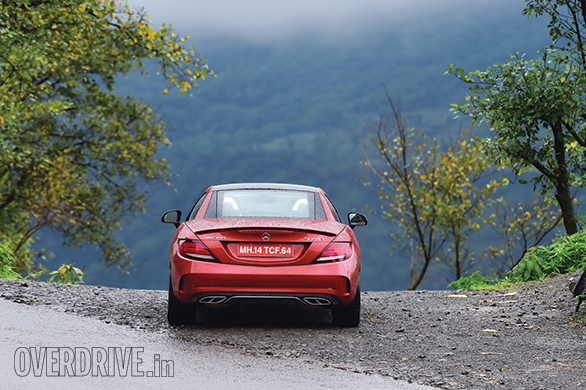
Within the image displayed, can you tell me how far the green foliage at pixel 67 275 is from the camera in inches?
459

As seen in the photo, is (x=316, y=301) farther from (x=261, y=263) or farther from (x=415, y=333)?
(x=415, y=333)

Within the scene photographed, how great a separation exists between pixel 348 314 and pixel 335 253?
959mm

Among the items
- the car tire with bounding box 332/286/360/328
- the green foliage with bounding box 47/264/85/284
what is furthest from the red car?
the green foliage with bounding box 47/264/85/284

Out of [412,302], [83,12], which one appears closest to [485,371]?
[412,302]

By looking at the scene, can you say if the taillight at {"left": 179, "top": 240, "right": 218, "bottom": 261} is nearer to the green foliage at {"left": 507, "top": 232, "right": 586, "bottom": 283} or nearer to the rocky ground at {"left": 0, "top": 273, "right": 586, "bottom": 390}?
the rocky ground at {"left": 0, "top": 273, "right": 586, "bottom": 390}

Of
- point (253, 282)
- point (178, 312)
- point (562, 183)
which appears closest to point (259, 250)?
point (253, 282)

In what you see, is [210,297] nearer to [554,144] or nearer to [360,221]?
[360,221]

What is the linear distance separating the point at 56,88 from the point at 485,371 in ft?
67.3

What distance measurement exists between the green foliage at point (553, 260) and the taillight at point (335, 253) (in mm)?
6613

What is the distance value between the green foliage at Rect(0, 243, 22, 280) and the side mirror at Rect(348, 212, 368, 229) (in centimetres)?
736

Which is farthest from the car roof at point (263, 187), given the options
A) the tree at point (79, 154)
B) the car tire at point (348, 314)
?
the tree at point (79, 154)

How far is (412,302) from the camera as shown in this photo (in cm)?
1023

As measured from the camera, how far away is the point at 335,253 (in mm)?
6816

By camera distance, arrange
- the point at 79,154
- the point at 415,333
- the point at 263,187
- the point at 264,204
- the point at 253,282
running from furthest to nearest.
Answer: the point at 79,154
the point at 263,187
the point at 264,204
the point at 415,333
the point at 253,282
